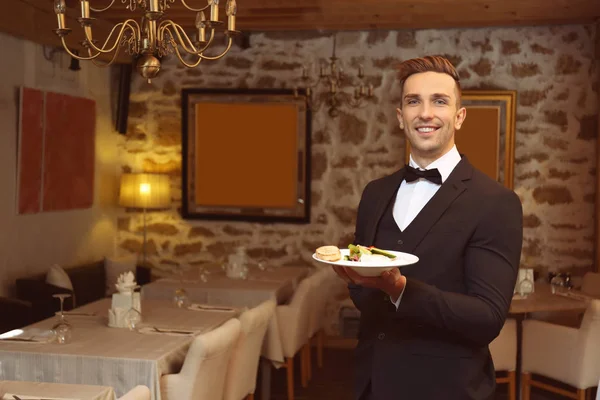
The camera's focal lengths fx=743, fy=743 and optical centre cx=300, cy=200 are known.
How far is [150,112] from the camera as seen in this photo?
7.63m

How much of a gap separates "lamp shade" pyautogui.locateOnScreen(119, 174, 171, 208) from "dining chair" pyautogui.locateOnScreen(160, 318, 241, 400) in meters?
3.88

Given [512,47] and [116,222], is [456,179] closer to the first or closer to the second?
[512,47]

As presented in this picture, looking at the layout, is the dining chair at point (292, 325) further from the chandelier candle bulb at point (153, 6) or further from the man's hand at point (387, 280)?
the man's hand at point (387, 280)

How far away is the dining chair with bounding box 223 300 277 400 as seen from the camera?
4050 mm

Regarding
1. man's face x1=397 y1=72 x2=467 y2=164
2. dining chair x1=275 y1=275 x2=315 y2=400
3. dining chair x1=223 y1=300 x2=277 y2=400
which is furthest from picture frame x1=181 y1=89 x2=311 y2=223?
man's face x1=397 y1=72 x2=467 y2=164

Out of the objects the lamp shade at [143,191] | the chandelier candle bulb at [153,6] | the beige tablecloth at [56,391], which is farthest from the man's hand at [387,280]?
the lamp shade at [143,191]

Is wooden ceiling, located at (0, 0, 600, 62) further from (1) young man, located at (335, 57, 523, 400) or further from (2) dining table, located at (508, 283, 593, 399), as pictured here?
(1) young man, located at (335, 57, 523, 400)

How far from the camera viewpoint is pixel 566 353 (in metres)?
4.84

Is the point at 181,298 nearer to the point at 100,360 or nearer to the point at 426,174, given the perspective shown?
the point at 100,360

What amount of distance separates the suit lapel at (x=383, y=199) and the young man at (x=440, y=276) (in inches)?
1.9

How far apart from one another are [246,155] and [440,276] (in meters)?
5.70

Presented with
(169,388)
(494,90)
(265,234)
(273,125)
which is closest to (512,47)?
(494,90)

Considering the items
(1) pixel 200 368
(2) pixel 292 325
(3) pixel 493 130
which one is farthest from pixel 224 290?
(3) pixel 493 130

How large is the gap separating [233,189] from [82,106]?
1649 mm
